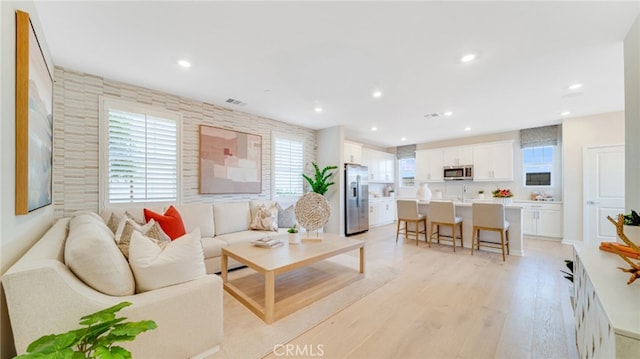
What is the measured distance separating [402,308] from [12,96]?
3151 millimetres

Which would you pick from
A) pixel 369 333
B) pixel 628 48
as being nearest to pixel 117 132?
pixel 369 333

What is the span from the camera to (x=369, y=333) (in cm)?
184

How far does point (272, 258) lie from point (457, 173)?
5631 mm

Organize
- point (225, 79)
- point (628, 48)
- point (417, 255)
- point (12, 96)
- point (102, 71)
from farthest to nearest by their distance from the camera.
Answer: point (417, 255)
point (225, 79)
point (102, 71)
point (628, 48)
point (12, 96)

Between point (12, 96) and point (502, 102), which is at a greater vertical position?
point (502, 102)

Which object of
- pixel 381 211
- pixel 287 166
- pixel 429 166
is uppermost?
pixel 429 166

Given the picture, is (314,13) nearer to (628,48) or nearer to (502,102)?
(628,48)

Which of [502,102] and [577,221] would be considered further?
Answer: [577,221]

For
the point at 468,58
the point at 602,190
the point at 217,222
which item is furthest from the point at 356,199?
the point at 602,190

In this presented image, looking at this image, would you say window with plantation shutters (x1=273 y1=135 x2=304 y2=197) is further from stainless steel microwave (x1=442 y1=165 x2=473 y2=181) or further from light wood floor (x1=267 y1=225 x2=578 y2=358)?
stainless steel microwave (x1=442 y1=165 x2=473 y2=181)

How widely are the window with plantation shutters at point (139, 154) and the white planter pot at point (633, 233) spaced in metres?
4.49

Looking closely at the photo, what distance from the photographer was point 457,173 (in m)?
6.05

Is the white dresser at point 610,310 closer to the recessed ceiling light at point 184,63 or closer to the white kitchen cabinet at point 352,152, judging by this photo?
the recessed ceiling light at point 184,63

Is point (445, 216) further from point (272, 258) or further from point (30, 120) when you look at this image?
point (30, 120)
